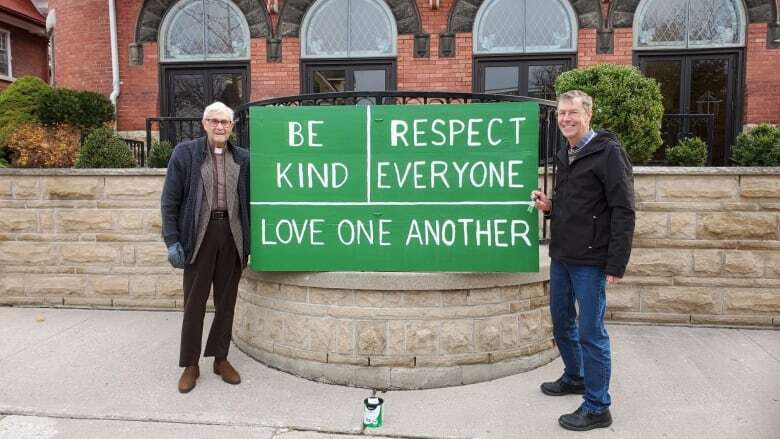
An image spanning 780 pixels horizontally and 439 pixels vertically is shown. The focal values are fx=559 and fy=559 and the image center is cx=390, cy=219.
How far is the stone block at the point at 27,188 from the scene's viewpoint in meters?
6.00

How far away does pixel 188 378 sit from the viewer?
13.0ft

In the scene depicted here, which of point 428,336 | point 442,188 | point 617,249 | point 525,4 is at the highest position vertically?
point 525,4

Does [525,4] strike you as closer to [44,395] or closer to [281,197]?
[281,197]

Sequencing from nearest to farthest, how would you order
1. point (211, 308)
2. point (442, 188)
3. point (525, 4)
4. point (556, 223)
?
point (556, 223) → point (442, 188) → point (211, 308) → point (525, 4)

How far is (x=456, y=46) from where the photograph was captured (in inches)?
384

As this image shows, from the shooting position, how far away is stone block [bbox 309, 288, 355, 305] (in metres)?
4.07

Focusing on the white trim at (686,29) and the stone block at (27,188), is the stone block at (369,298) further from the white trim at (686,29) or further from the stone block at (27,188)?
the white trim at (686,29)

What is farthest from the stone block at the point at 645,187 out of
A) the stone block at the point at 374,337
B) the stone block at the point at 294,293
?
the stone block at the point at 294,293

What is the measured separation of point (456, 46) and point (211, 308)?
631 centimetres

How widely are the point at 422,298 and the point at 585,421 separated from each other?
1316 millimetres

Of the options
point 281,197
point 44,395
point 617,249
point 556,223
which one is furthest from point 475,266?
point 44,395

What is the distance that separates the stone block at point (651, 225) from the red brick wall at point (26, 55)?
61.1ft

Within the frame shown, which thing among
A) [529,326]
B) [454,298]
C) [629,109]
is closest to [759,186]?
[629,109]

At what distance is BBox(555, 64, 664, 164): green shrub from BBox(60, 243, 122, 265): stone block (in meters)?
5.53
